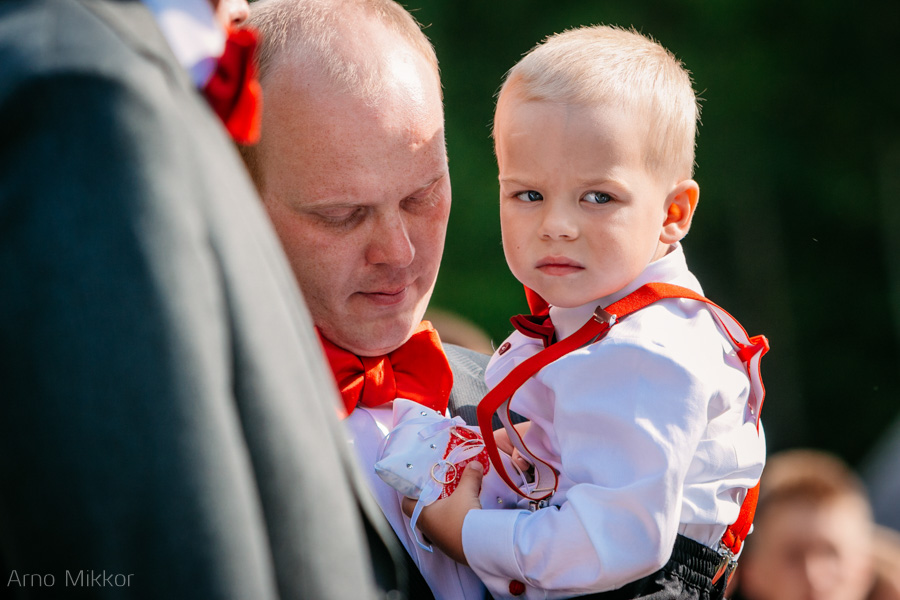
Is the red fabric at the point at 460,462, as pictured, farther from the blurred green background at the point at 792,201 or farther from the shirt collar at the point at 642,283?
the blurred green background at the point at 792,201

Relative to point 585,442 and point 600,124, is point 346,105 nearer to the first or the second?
point 600,124

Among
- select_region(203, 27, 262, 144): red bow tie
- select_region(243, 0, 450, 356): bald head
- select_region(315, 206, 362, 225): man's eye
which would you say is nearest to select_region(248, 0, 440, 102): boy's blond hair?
select_region(243, 0, 450, 356): bald head

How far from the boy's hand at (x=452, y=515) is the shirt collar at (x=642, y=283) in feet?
1.18

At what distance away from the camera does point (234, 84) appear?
1.08 metres

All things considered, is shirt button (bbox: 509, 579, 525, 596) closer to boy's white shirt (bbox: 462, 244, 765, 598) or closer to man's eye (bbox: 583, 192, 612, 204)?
boy's white shirt (bbox: 462, 244, 765, 598)

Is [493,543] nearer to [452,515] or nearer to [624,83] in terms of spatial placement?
[452,515]

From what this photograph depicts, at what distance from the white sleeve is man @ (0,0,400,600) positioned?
2.36ft

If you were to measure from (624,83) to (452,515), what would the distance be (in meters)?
0.90

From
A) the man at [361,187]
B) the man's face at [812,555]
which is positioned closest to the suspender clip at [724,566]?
the man at [361,187]

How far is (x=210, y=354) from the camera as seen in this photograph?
2.85 ft

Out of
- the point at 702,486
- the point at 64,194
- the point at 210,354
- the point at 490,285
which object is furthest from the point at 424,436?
the point at 490,285

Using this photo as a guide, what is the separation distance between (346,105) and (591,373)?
0.82 metres

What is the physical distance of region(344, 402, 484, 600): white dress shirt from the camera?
1.80 metres

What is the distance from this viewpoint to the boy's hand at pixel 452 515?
1.69 metres
